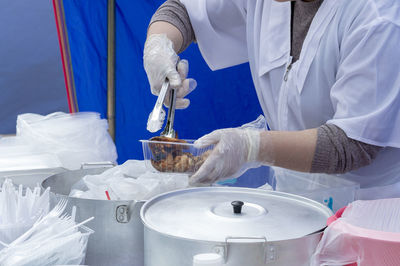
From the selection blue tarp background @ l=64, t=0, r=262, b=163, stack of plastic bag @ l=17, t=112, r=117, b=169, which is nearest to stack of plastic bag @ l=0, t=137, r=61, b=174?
stack of plastic bag @ l=17, t=112, r=117, b=169

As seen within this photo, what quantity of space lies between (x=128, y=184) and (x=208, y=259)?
42cm

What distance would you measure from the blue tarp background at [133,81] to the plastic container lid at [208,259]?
6.30 ft

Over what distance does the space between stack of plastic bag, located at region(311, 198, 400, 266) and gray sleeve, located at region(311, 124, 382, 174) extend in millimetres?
337

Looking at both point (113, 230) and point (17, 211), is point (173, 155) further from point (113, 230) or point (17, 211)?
point (17, 211)

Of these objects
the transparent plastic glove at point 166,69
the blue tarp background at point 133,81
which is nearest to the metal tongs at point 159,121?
the transparent plastic glove at point 166,69

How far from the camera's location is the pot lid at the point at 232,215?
0.70 meters

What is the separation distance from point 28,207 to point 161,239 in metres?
0.32

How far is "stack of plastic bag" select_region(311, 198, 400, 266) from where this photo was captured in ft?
1.92

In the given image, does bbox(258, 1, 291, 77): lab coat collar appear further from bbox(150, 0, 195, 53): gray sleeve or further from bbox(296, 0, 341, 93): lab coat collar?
bbox(150, 0, 195, 53): gray sleeve

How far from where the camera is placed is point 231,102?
8.21 ft

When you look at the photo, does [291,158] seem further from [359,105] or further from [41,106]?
[41,106]

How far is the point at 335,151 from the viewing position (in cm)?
109

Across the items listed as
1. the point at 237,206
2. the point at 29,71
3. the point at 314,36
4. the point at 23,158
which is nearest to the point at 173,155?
the point at 237,206

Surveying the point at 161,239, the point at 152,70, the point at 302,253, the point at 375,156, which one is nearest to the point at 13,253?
the point at 161,239
